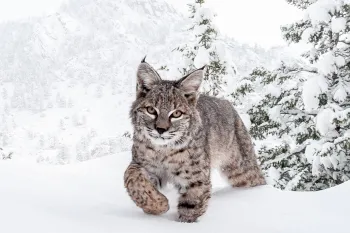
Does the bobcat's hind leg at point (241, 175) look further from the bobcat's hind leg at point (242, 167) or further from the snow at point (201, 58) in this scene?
the snow at point (201, 58)

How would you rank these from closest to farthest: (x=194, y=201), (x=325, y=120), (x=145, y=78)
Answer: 1. (x=194, y=201)
2. (x=145, y=78)
3. (x=325, y=120)

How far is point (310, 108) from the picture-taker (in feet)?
37.9

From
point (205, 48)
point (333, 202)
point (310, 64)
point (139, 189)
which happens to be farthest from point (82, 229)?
point (205, 48)

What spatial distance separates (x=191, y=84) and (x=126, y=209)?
1.67m

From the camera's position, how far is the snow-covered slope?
3.85 m

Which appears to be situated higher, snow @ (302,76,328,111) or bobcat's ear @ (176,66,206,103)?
bobcat's ear @ (176,66,206,103)

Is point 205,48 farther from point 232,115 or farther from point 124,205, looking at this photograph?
point 124,205

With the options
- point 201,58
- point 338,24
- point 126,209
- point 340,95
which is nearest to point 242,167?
point 126,209

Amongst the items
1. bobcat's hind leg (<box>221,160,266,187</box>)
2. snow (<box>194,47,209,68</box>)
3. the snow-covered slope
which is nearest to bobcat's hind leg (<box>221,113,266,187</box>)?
bobcat's hind leg (<box>221,160,266,187</box>)

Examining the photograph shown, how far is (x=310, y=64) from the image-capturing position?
14.0m

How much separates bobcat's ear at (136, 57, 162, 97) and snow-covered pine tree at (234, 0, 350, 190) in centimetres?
735

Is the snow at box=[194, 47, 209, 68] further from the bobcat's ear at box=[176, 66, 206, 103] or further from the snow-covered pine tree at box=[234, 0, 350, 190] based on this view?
the bobcat's ear at box=[176, 66, 206, 103]

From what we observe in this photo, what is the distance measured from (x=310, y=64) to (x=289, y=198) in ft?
29.9

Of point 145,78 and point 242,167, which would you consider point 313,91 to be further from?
point 145,78
